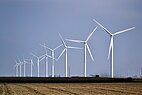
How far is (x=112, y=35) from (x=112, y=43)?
5.31ft

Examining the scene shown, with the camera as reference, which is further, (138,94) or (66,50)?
(66,50)

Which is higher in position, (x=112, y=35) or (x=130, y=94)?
(x=112, y=35)

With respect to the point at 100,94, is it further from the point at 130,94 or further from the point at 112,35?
the point at 112,35

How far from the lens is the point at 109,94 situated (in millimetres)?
44625

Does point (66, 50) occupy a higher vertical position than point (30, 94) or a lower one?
higher

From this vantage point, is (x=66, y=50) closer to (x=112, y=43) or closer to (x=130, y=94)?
(x=112, y=43)

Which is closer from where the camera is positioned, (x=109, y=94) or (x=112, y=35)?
(x=109, y=94)

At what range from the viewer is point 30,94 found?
46094 millimetres

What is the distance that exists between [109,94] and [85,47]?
59.5 meters

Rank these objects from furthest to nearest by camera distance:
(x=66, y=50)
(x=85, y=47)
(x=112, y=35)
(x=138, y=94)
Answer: (x=66, y=50) → (x=85, y=47) → (x=112, y=35) → (x=138, y=94)

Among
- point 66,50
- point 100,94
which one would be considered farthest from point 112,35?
point 100,94

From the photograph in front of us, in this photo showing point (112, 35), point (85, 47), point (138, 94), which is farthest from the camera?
point (85, 47)

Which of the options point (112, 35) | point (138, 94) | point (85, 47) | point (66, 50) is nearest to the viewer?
point (138, 94)

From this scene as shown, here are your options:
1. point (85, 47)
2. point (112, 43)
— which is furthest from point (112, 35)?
point (85, 47)
